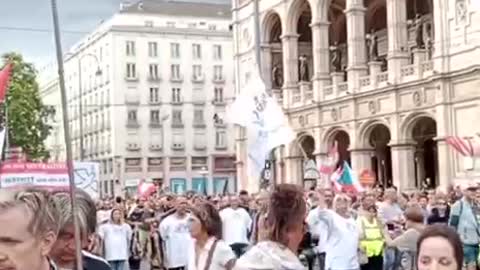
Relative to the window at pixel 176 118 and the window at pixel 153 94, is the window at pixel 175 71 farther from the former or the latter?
the window at pixel 176 118

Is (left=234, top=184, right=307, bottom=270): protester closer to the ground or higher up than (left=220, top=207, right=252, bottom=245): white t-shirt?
higher up

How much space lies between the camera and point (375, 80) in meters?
39.8

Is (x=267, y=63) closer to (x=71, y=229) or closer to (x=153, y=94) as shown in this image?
(x=153, y=94)

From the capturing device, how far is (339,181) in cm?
2738

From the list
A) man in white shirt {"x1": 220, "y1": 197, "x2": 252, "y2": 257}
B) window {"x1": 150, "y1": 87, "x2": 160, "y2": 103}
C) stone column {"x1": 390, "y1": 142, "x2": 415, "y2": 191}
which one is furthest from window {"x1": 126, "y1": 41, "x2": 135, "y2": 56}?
man in white shirt {"x1": 220, "y1": 197, "x2": 252, "y2": 257}

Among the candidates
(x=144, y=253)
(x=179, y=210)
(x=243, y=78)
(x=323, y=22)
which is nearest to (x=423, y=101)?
(x=323, y=22)

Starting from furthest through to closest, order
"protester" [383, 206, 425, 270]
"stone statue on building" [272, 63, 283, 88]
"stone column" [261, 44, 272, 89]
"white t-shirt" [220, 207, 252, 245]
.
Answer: "stone statue on building" [272, 63, 283, 88]
"stone column" [261, 44, 272, 89]
"white t-shirt" [220, 207, 252, 245]
"protester" [383, 206, 425, 270]

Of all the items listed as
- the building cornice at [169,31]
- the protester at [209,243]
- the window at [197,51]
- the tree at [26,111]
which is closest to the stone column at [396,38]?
the protester at [209,243]

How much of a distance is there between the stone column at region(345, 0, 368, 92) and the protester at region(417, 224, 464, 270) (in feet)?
123

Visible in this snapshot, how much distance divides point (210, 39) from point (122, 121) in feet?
38.9

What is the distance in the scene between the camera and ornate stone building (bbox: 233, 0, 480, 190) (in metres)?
35.2

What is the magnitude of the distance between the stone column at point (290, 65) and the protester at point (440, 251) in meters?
42.8

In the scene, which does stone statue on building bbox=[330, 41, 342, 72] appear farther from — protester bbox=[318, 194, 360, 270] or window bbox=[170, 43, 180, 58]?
window bbox=[170, 43, 180, 58]

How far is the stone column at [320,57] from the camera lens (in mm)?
43906
